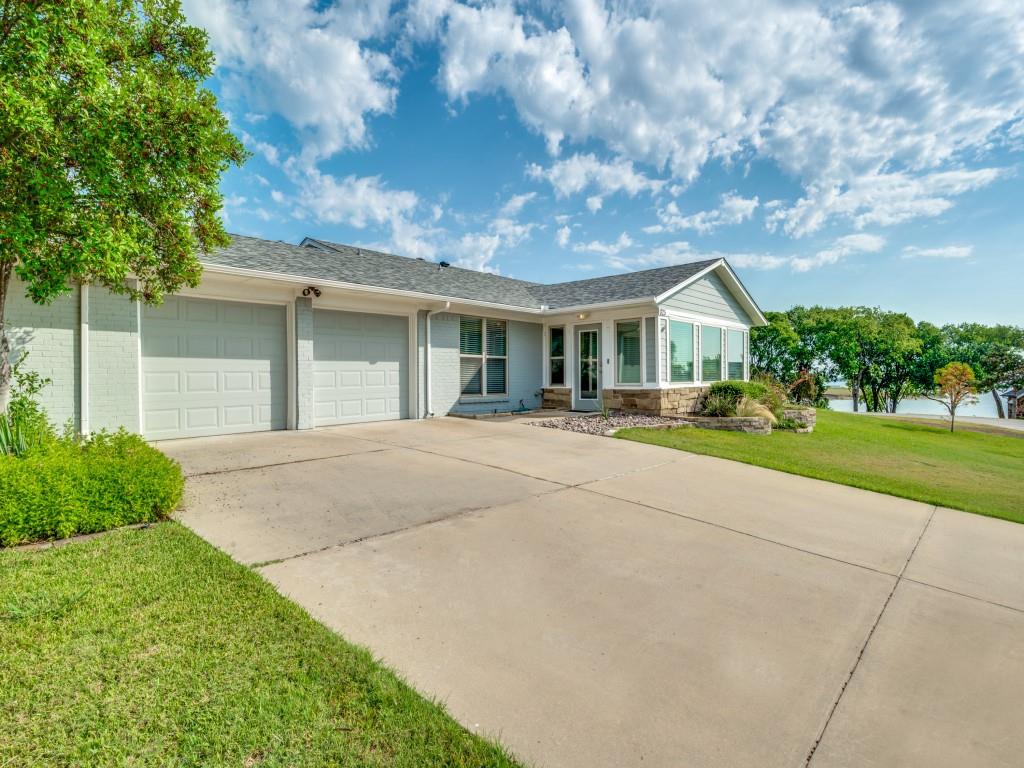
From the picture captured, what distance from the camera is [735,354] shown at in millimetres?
15125

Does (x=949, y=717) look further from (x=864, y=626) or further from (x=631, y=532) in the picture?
(x=631, y=532)

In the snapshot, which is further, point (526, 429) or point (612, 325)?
point (612, 325)

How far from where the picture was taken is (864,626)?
2.82 metres

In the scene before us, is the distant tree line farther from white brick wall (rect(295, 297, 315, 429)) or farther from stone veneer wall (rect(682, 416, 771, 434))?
white brick wall (rect(295, 297, 315, 429))

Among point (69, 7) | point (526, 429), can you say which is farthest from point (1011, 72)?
point (69, 7)

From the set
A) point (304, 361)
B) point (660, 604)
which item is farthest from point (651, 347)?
point (660, 604)

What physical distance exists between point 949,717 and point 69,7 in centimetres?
754

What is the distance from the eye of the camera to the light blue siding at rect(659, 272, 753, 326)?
12.5 m

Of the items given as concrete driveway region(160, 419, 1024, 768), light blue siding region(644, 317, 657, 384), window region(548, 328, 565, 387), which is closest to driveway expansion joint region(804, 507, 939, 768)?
concrete driveway region(160, 419, 1024, 768)

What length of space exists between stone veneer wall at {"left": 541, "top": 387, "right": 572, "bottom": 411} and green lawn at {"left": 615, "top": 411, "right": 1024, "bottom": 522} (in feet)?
12.5

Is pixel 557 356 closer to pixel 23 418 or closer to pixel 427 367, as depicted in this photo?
pixel 427 367

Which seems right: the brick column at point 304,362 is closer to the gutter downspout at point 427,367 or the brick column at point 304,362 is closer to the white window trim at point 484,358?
the gutter downspout at point 427,367

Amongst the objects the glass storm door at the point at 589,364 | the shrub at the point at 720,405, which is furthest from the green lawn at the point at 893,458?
the glass storm door at the point at 589,364

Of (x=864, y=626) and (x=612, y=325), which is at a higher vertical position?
(x=612, y=325)
